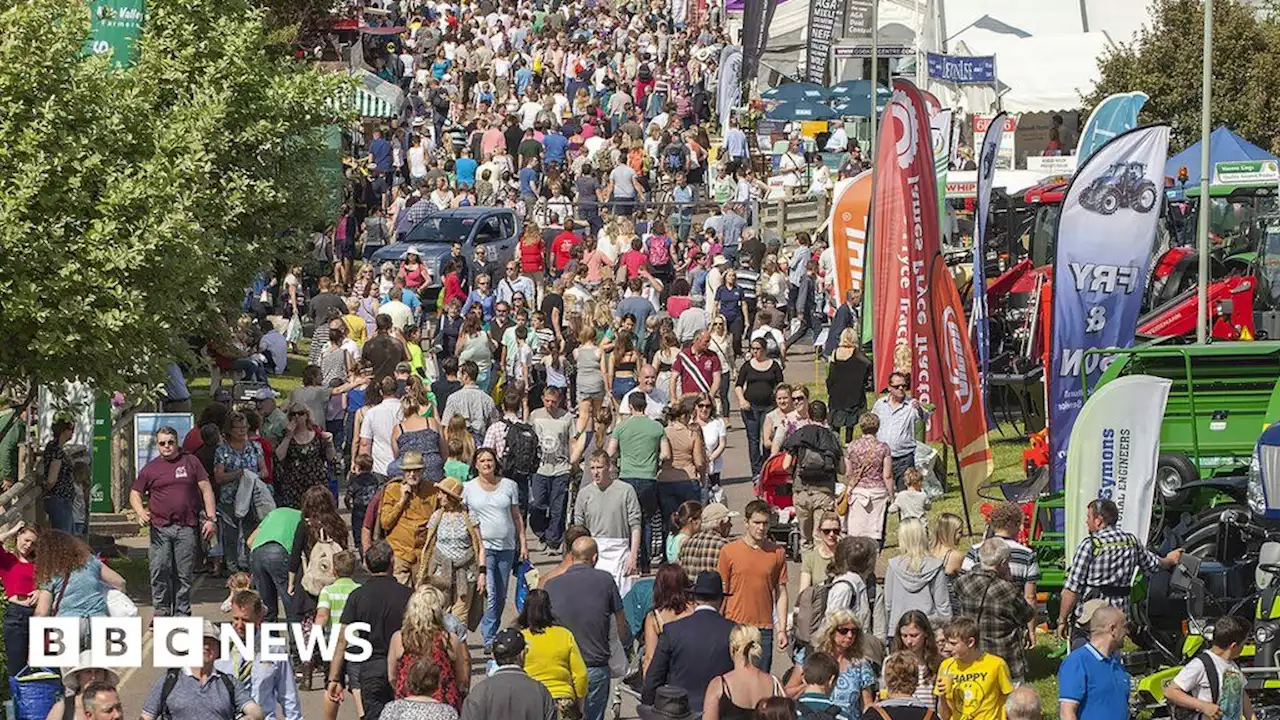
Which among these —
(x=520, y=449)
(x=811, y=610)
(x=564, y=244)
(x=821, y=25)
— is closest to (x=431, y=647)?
(x=811, y=610)

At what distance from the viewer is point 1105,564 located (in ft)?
51.2

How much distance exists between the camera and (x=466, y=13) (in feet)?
202

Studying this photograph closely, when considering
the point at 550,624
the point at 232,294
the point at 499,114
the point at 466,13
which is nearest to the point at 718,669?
the point at 550,624

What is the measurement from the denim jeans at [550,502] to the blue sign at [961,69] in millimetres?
21588

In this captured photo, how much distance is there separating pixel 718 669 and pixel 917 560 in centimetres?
257

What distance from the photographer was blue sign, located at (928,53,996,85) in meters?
40.8

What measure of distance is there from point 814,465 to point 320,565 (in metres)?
5.24

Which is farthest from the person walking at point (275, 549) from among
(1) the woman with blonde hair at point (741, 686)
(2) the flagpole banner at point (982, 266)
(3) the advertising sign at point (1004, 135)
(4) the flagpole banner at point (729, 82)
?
(4) the flagpole banner at point (729, 82)

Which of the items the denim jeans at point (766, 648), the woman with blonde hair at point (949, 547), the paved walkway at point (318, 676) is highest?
the woman with blonde hair at point (949, 547)

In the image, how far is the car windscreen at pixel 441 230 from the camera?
35938 millimetres

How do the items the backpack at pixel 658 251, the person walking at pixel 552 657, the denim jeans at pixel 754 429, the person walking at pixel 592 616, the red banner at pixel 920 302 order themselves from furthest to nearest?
the backpack at pixel 658 251 < the denim jeans at pixel 754 429 < the red banner at pixel 920 302 < the person walking at pixel 592 616 < the person walking at pixel 552 657

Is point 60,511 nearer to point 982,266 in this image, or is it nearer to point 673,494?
point 673,494

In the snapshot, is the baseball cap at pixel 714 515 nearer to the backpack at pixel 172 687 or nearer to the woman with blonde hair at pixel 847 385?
the backpack at pixel 172 687

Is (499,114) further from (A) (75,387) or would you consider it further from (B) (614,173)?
(A) (75,387)
